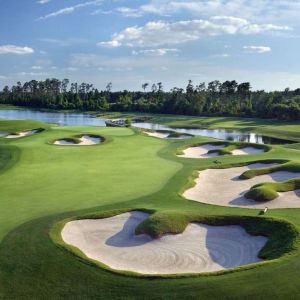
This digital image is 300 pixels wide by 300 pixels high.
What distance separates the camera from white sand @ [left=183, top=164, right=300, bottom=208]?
2427 centimetres

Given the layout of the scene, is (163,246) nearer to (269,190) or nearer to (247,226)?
A: (247,226)

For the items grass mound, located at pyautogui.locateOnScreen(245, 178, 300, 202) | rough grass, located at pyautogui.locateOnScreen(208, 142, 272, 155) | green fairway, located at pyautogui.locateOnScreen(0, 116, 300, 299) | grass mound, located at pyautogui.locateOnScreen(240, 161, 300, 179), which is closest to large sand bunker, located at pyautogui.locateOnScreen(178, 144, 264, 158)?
rough grass, located at pyautogui.locateOnScreen(208, 142, 272, 155)

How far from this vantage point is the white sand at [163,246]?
634 inches

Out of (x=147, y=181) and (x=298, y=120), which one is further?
(x=298, y=120)

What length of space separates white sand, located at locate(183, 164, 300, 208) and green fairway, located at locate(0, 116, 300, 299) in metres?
0.97

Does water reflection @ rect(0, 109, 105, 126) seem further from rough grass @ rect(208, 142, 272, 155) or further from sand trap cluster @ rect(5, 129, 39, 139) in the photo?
rough grass @ rect(208, 142, 272, 155)

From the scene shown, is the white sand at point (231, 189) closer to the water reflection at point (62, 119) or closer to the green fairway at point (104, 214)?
the green fairway at point (104, 214)

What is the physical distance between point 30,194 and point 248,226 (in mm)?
13275

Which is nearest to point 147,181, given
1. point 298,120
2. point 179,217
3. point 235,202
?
point 235,202

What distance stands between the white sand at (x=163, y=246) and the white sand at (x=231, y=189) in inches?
200

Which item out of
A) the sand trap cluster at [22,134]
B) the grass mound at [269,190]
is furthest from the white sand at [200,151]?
the sand trap cluster at [22,134]

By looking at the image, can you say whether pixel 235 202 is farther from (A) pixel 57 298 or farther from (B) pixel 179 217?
(A) pixel 57 298

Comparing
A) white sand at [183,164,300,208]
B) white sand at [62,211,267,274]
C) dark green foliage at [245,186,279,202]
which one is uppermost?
dark green foliage at [245,186,279,202]

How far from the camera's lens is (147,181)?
1166 inches
